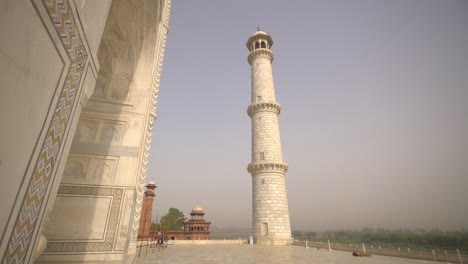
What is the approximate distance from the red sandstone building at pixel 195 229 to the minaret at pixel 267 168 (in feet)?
31.8

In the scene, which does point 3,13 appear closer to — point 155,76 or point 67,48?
point 67,48

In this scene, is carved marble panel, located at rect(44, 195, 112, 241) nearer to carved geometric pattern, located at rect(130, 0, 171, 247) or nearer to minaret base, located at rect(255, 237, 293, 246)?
carved geometric pattern, located at rect(130, 0, 171, 247)

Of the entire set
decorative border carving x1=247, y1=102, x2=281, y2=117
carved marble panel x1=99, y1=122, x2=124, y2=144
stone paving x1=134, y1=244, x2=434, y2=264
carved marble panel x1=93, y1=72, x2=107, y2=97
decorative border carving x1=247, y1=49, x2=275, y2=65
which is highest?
decorative border carving x1=247, y1=49, x2=275, y2=65

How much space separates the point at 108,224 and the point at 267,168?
38.3 feet

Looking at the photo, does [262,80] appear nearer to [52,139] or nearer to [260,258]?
[260,258]

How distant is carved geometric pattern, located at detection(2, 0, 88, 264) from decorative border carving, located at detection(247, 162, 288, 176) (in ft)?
46.8

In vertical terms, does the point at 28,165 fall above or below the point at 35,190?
above

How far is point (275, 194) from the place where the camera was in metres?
15.4

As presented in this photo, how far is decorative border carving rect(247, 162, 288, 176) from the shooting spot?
15.8 m

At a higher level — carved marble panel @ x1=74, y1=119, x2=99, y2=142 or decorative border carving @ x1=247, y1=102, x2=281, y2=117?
decorative border carving @ x1=247, y1=102, x2=281, y2=117

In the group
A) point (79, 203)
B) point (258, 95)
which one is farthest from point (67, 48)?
point (258, 95)

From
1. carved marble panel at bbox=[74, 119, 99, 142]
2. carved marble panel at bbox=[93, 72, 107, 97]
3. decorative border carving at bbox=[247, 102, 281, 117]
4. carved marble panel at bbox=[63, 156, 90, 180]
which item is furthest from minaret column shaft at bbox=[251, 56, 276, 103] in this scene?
carved marble panel at bbox=[63, 156, 90, 180]

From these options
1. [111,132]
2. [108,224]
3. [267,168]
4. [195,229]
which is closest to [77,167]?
[111,132]

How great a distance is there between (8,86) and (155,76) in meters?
6.08
